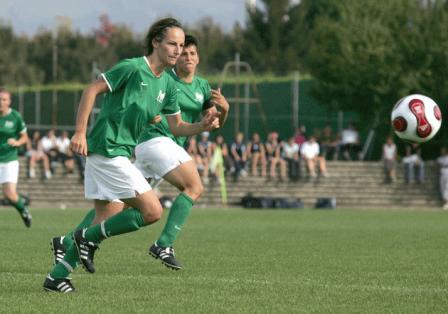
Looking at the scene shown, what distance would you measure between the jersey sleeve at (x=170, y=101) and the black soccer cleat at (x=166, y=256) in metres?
1.31

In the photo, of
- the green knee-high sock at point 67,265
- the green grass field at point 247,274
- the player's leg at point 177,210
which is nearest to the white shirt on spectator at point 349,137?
the green grass field at point 247,274

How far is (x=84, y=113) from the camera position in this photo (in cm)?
879

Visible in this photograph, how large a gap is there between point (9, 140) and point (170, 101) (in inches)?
346

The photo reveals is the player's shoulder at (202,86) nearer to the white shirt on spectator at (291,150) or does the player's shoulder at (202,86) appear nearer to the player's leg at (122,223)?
the player's leg at (122,223)

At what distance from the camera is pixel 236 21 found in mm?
90625

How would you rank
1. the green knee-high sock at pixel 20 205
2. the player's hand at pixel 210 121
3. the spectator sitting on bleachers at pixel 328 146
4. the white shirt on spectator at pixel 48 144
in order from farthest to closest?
the spectator sitting on bleachers at pixel 328 146
the white shirt on spectator at pixel 48 144
the green knee-high sock at pixel 20 205
the player's hand at pixel 210 121

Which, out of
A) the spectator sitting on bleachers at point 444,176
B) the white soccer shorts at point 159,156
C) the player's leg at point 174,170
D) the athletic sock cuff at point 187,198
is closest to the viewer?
the player's leg at point 174,170

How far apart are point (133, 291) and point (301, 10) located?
3111 inches

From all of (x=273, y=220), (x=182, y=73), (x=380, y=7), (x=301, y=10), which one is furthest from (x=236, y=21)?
(x=182, y=73)

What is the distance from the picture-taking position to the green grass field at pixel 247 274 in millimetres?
8414

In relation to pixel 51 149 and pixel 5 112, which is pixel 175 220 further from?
pixel 51 149

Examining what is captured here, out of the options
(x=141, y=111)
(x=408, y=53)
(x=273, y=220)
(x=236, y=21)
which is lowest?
(x=273, y=220)

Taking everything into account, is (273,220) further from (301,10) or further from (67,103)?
(301,10)

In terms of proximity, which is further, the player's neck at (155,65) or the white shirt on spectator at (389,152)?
the white shirt on spectator at (389,152)
